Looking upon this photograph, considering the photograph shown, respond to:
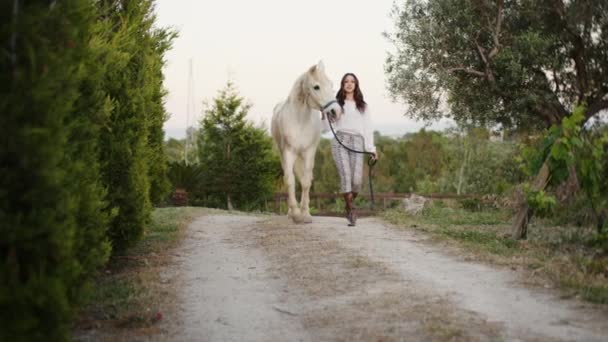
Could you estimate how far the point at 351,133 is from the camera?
37.4 ft

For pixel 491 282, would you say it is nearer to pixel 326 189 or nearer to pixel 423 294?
pixel 423 294

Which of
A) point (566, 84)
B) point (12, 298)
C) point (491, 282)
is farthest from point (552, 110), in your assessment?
point (12, 298)

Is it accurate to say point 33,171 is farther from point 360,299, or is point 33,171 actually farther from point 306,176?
point 306,176

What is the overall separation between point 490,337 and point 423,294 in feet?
3.99

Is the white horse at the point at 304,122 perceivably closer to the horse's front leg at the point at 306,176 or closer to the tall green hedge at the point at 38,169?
the horse's front leg at the point at 306,176

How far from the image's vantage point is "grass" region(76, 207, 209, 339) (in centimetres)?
581

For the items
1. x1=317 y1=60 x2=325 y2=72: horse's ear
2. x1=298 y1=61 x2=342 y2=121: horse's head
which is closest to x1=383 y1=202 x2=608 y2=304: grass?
x1=298 y1=61 x2=342 y2=121: horse's head

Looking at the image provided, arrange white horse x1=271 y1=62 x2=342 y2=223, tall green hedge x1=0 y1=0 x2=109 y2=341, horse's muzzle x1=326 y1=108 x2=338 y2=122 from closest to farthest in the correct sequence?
tall green hedge x1=0 y1=0 x2=109 y2=341
horse's muzzle x1=326 y1=108 x2=338 y2=122
white horse x1=271 y1=62 x2=342 y2=223

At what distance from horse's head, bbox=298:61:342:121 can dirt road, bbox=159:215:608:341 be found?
2392 mm

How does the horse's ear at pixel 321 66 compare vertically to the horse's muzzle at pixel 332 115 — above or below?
above

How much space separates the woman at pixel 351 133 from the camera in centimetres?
1138

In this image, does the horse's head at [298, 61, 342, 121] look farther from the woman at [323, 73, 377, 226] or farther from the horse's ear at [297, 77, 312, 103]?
the woman at [323, 73, 377, 226]

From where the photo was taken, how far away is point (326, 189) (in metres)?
40.6

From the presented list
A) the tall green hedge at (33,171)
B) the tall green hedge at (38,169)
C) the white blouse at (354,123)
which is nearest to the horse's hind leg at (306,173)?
the white blouse at (354,123)
